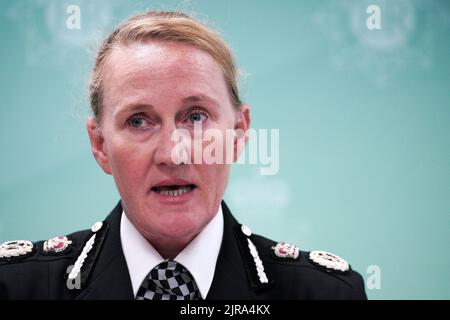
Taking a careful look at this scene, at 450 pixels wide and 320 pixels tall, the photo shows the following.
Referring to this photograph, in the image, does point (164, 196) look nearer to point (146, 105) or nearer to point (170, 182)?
point (170, 182)

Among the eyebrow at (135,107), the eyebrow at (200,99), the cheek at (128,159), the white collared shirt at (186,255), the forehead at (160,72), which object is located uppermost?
the forehead at (160,72)

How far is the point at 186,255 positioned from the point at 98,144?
565 mm

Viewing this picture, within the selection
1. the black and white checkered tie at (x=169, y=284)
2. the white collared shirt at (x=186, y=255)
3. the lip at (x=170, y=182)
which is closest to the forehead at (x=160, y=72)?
the lip at (x=170, y=182)

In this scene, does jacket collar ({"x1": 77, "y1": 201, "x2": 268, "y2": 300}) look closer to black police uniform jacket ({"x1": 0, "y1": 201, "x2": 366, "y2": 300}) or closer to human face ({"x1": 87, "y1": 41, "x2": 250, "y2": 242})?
black police uniform jacket ({"x1": 0, "y1": 201, "x2": 366, "y2": 300})

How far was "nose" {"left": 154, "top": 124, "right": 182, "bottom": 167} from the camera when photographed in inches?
68.3

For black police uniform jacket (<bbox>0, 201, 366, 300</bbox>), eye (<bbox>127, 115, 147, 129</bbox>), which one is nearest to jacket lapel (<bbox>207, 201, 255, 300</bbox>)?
black police uniform jacket (<bbox>0, 201, 366, 300</bbox>)

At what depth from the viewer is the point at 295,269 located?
2.08 metres

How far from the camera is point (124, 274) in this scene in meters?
1.87

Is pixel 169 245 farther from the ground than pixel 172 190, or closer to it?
closer to it

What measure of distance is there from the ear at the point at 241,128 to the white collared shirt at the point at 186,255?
286mm

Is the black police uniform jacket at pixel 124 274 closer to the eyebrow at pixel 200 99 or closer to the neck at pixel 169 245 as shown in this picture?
the neck at pixel 169 245

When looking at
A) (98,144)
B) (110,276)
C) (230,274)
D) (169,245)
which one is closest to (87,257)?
(110,276)

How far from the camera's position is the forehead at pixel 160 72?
5.80ft

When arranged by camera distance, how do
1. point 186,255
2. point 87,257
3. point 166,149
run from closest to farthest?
1. point 166,149
2. point 186,255
3. point 87,257
